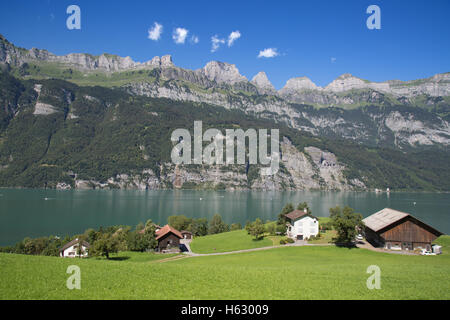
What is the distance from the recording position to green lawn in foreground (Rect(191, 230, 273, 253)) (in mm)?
56662

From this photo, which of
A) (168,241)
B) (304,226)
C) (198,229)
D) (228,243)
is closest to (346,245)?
(304,226)

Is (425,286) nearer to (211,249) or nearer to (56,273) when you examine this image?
(56,273)

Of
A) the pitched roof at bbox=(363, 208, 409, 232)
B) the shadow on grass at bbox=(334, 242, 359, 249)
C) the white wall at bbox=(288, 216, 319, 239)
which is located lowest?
the shadow on grass at bbox=(334, 242, 359, 249)

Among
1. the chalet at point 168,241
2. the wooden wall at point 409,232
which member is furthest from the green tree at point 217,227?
the wooden wall at point 409,232

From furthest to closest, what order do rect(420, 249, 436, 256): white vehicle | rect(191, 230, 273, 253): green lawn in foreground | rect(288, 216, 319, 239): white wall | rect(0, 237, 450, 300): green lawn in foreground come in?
rect(288, 216, 319, 239): white wall < rect(191, 230, 273, 253): green lawn in foreground < rect(420, 249, 436, 256): white vehicle < rect(0, 237, 450, 300): green lawn in foreground

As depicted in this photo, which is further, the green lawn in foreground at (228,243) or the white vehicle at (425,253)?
the green lawn in foreground at (228,243)

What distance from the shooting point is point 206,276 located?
21703 millimetres

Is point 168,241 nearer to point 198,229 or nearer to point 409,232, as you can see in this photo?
point 198,229

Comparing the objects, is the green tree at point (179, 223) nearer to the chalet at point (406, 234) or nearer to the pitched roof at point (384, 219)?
the pitched roof at point (384, 219)

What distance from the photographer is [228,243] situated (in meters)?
61.3

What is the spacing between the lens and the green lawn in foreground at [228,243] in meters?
56.7

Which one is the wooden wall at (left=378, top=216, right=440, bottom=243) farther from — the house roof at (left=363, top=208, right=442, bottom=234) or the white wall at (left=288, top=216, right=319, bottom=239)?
the white wall at (left=288, top=216, right=319, bottom=239)

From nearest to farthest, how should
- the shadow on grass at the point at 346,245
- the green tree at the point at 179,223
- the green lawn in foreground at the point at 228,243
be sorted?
the shadow on grass at the point at 346,245 → the green lawn in foreground at the point at 228,243 → the green tree at the point at 179,223

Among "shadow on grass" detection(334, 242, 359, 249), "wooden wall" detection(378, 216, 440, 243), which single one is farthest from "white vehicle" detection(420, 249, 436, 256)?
"shadow on grass" detection(334, 242, 359, 249)
